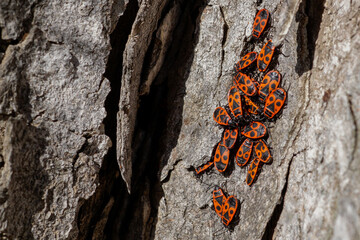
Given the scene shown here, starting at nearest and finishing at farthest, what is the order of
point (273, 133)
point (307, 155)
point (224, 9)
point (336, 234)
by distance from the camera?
point (336, 234), point (307, 155), point (273, 133), point (224, 9)

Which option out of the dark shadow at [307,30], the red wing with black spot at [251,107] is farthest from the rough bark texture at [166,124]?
the red wing with black spot at [251,107]

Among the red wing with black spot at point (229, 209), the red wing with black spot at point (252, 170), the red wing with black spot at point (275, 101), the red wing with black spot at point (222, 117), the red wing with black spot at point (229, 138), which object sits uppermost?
the red wing with black spot at point (275, 101)

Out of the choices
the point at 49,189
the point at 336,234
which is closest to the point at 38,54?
the point at 49,189

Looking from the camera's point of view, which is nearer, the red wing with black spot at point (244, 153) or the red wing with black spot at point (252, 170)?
the red wing with black spot at point (252, 170)

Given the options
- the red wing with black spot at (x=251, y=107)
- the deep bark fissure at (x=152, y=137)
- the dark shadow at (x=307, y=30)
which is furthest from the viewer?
the deep bark fissure at (x=152, y=137)

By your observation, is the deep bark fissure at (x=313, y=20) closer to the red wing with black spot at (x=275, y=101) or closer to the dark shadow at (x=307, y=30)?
the dark shadow at (x=307, y=30)

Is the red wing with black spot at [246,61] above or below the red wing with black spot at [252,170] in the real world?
above

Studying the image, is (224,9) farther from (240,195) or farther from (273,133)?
(240,195)
